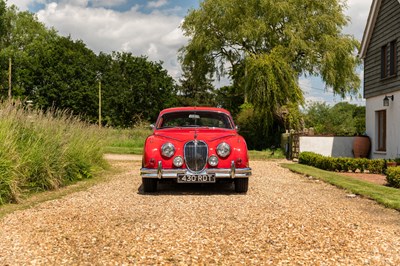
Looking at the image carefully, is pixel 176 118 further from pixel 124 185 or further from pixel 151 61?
pixel 151 61

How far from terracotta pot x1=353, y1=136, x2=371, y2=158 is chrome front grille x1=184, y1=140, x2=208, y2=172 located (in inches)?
450

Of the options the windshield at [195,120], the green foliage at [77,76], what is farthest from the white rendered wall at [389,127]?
the green foliage at [77,76]

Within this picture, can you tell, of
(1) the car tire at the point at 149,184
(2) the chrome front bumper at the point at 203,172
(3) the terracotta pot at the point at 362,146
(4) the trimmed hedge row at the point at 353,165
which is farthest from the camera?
(3) the terracotta pot at the point at 362,146

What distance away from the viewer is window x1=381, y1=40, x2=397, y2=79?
51.5 feet

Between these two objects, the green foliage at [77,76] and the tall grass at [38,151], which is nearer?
the tall grass at [38,151]

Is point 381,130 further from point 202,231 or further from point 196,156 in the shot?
point 202,231

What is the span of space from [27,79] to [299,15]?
3239cm

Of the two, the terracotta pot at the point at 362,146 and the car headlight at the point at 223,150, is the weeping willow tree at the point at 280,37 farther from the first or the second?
the car headlight at the point at 223,150

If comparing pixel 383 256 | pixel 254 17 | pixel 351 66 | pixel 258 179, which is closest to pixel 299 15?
pixel 254 17

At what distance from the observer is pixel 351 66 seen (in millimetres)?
28953

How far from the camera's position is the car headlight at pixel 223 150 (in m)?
7.46

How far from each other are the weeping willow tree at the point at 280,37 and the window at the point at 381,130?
32.1 ft

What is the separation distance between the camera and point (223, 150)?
294 inches

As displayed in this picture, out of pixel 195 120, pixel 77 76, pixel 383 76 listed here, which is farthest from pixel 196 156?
pixel 77 76
